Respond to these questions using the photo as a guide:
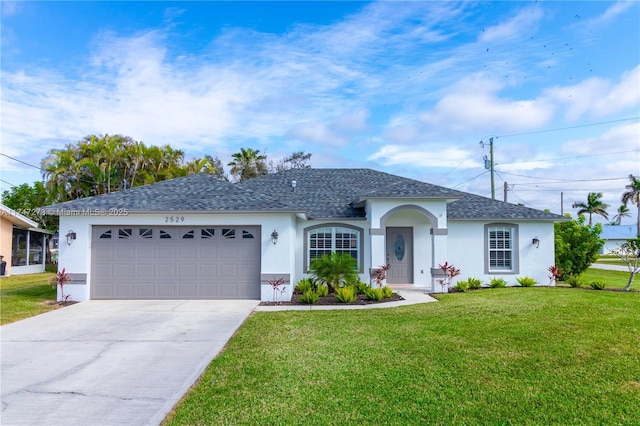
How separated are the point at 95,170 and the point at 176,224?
15.7m

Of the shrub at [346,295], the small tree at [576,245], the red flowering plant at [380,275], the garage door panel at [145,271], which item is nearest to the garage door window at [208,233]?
the garage door panel at [145,271]

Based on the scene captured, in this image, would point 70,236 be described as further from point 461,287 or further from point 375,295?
point 461,287

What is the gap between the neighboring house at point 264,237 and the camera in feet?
40.3

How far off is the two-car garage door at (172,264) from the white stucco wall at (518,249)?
7.90 metres

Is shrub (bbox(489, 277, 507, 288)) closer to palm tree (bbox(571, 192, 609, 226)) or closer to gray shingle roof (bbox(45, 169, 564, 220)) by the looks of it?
gray shingle roof (bbox(45, 169, 564, 220))

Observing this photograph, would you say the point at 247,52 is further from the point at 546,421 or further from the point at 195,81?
the point at 546,421

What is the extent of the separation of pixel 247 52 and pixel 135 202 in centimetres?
675

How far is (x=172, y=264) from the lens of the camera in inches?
487

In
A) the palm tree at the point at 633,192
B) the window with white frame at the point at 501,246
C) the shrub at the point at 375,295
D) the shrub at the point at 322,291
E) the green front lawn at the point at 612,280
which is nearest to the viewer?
the shrub at the point at 375,295

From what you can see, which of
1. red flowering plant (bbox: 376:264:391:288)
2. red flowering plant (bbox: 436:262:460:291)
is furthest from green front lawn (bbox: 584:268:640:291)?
red flowering plant (bbox: 376:264:391:288)

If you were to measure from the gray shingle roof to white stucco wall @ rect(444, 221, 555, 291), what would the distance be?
486 millimetres

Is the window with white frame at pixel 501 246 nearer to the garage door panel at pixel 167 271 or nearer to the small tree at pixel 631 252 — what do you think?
the small tree at pixel 631 252

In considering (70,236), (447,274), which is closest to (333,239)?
(447,274)

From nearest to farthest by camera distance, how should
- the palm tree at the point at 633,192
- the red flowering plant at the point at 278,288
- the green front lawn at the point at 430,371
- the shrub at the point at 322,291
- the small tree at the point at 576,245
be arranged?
1. the green front lawn at the point at 430,371
2. the red flowering plant at the point at 278,288
3. the shrub at the point at 322,291
4. the small tree at the point at 576,245
5. the palm tree at the point at 633,192
